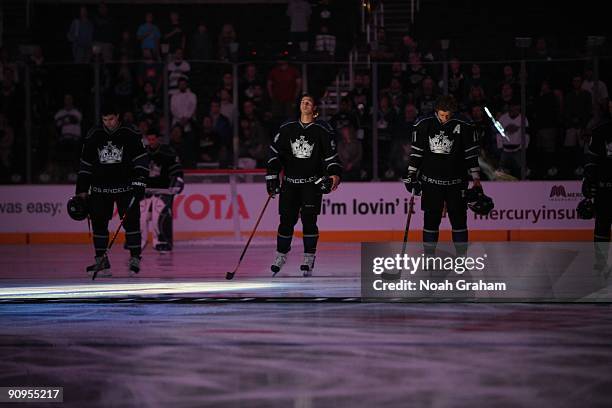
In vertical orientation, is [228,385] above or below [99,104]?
below

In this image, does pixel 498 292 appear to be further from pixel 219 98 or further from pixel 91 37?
pixel 91 37

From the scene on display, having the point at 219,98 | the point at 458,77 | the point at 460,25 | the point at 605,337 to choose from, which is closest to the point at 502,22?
the point at 460,25

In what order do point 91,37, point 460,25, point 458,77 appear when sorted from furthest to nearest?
1. point 460,25
2. point 91,37
3. point 458,77

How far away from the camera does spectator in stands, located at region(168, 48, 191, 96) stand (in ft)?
55.2

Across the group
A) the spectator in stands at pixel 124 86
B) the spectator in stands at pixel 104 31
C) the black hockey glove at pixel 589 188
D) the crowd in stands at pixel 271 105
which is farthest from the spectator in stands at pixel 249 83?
the black hockey glove at pixel 589 188

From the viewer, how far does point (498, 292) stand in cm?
906

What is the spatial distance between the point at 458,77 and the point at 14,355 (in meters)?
11.2

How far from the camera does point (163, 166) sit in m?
14.9

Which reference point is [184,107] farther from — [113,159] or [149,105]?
[113,159]

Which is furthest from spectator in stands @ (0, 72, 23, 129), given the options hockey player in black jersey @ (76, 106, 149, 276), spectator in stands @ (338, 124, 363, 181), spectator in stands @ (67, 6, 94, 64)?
hockey player in black jersey @ (76, 106, 149, 276)

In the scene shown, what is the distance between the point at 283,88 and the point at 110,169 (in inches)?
232

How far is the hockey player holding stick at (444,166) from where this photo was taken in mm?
10844

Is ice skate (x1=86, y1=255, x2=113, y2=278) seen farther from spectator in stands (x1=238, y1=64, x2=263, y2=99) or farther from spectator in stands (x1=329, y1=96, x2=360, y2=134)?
spectator in stands (x1=329, y1=96, x2=360, y2=134)

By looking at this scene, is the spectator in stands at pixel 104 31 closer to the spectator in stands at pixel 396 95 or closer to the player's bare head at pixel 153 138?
the player's bare head at pixel 153 138
